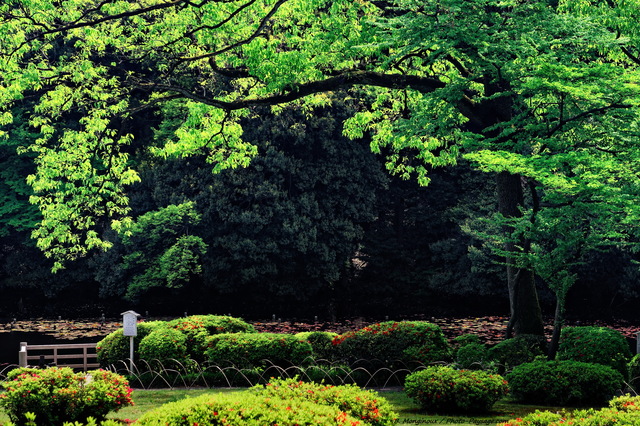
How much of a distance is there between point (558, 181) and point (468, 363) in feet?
15.0

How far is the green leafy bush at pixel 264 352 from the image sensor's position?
14.9 meters

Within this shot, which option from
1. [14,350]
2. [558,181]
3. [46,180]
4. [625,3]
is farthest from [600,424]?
[14,350]

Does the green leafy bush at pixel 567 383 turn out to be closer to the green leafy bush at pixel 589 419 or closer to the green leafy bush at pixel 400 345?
the green leafy bush at pixel 400 345

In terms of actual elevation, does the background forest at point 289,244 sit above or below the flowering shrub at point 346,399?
above

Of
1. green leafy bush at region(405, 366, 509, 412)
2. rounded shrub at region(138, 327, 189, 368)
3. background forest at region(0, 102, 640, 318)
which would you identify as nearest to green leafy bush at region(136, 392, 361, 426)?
green leafy bush at region(405, 366, 509, 412)

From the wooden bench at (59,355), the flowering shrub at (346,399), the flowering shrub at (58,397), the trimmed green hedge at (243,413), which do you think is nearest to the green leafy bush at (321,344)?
the wooden bench at (59,355)

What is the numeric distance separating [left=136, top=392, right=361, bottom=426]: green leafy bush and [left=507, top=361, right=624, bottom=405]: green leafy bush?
665 centimetres

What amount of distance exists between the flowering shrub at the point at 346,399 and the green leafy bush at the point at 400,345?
6825 mm

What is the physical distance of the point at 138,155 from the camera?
114 ft

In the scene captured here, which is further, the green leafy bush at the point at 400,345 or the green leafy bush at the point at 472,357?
the green leafy bush at the point at 400,345

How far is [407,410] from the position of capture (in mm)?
11852

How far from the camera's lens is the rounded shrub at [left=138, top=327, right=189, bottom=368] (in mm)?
15391

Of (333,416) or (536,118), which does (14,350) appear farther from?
(333,416)

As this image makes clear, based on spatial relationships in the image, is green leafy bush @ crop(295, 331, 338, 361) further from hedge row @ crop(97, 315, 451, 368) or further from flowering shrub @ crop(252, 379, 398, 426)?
flowering shrub @ crop(252, 379, 398, 426)
